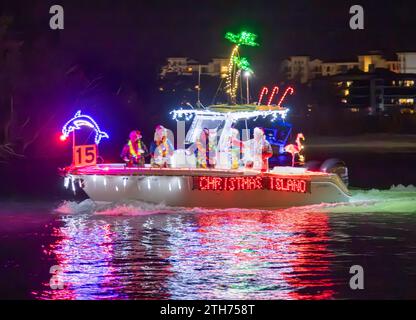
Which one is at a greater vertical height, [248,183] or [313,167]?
[313,167]

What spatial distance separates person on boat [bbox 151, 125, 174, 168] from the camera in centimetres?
2627

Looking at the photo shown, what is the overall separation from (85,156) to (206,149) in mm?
3409

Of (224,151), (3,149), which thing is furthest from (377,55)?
(224,151)

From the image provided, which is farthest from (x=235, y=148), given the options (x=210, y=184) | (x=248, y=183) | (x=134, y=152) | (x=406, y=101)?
(x=406, y=101)

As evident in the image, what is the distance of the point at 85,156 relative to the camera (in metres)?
26.8

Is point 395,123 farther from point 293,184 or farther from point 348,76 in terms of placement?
point 293,184

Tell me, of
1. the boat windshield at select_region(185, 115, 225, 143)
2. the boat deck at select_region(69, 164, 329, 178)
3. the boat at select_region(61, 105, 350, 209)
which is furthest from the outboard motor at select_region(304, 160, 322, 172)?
the boat windshield at select_region(185, 115, 225, 143)

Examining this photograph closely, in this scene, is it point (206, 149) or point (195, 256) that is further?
point (206, 149)

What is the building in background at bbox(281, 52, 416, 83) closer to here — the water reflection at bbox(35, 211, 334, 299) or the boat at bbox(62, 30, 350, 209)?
the boat at bbox(62, 30, 350, 209)

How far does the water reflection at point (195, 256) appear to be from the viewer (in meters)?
16.5

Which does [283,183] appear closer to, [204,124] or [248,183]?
[248,183]

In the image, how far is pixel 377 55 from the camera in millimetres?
167500

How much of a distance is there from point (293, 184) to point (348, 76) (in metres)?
115

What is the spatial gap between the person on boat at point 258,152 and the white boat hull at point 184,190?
750 millimetres
